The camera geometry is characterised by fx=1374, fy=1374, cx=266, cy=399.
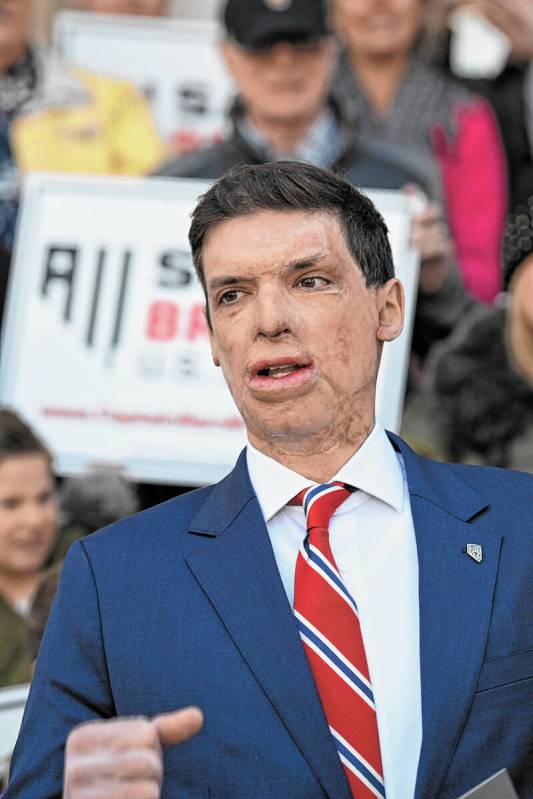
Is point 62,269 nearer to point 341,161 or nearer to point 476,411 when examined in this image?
point 341,161

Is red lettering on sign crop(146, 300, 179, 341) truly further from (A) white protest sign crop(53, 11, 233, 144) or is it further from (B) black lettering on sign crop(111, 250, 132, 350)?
(A) white protest sign crop(53, 11, 233, 144)

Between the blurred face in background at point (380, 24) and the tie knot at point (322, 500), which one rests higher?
the blurred face in background at point (380, 24)

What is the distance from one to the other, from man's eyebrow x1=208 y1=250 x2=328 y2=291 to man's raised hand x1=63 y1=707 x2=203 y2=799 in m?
0.74

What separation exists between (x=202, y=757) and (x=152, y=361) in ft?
8.01

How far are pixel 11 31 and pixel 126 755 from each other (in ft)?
12.7

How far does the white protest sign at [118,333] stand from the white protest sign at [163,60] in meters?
0.96

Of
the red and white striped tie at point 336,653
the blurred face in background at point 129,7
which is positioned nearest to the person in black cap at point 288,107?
the blurred face in background at point 129,7

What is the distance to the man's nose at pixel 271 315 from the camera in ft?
6.69

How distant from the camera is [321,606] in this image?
1.97 m

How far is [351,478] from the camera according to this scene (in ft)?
6.86

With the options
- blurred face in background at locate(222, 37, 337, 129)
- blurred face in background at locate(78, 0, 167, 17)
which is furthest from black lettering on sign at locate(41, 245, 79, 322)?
blurred face in background at locate(78, 0, 167, 17)

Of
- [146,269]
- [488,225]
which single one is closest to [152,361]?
[146,269]

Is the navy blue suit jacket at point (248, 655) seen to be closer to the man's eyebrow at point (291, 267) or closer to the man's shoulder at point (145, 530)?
the man's shoulder at point (145, 530)

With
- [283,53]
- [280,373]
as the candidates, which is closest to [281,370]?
[280,373]
